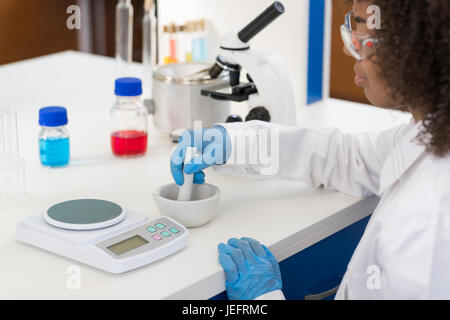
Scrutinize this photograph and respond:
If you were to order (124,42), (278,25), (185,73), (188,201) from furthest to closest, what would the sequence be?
(124,42), (278,25), (185,73), (188,201)

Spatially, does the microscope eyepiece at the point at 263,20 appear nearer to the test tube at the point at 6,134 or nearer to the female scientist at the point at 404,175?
the female scientist at the point at 404,175

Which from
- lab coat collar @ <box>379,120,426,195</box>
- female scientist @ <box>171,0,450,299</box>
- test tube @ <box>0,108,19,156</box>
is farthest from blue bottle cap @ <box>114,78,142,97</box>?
lab coat collar @ <box>379,120,426,195</box>

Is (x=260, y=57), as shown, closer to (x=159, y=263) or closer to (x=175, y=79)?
(x=175, y=79)

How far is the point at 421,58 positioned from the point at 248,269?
0.43 metres

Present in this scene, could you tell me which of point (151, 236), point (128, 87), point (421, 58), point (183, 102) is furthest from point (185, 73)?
point (421, 58)

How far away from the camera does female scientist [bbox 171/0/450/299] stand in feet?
3.28

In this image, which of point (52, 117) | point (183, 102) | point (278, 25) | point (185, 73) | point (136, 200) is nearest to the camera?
point (136, 200)

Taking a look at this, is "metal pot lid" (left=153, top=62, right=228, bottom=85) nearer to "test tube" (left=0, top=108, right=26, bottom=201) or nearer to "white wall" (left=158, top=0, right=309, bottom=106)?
"white wall" (left=158, top=0, right=309, bottom=106)

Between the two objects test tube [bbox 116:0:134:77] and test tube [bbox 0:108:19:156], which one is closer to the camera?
test tube [bbox 0:108:19:156]

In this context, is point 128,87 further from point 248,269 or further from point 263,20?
point 248,269

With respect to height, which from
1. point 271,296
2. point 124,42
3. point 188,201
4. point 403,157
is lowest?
point 271,296

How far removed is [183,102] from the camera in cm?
166

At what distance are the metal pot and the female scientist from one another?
15.1 inches
